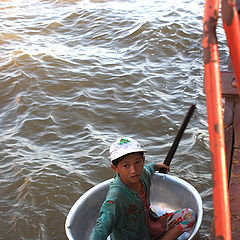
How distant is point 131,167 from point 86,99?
9.80ft

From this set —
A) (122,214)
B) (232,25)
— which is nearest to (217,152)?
(232,25)

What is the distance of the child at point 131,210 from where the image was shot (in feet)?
7.40

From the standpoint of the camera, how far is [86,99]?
5.17 metres


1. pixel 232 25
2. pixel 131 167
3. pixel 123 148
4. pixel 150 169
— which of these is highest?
pixel 232 25

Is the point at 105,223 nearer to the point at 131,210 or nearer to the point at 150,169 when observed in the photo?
the point at 131,210

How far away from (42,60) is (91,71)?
3.06 ft

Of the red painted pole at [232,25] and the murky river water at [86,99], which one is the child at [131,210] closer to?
the murky river water at [86,99]

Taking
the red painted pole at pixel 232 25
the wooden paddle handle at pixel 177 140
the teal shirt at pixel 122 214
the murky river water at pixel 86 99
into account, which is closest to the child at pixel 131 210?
the teal shirt at pixel 122 214

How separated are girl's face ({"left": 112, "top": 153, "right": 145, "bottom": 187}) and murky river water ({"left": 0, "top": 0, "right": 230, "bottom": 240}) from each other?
102 cm

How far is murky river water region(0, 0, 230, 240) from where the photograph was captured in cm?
357

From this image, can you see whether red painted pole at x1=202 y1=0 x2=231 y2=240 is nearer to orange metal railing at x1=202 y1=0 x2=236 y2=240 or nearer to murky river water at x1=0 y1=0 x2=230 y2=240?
orange metal railing at x1=202 y1=0 x2=236 y2=240

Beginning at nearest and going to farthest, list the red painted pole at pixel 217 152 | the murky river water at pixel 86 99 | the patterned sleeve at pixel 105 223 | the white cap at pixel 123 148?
1. the red painted pole at pixel 217 152
2. the patterned sleeve at pixel 105 223
3. the white cap at pixel 123 148
4. the murky river water at pixel 86 99

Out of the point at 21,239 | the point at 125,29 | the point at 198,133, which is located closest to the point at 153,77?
the point at 198,133

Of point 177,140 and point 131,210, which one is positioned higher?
point 177,140
